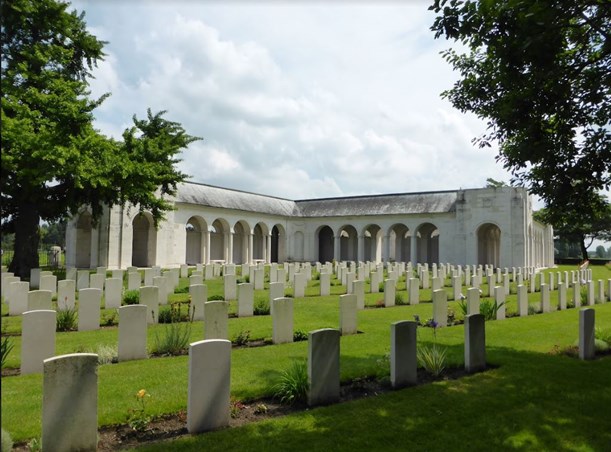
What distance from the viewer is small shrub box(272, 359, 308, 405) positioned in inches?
205

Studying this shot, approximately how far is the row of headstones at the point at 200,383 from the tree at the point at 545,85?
11.4 feet

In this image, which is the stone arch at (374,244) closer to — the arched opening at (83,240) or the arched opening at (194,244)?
the arched opening at (194,244)

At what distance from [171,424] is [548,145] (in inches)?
249

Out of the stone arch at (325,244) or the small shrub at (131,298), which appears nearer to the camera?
the small shrub at (131,298)

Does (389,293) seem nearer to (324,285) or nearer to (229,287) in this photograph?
(324,285)

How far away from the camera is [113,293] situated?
1170cm

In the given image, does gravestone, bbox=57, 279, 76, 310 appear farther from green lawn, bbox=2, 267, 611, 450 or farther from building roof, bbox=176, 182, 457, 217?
building roof, bbox=176, 182, 457, 217

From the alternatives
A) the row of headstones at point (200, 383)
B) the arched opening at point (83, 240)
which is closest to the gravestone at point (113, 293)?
the row of headstones at point (200, 383)

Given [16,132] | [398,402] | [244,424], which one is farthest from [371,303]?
[16,132]

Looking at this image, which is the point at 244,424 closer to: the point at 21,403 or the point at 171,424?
the point at 171,424

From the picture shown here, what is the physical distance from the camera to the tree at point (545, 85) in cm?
557

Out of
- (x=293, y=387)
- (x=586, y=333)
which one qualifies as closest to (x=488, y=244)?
(x=586, y=333)

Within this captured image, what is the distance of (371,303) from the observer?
1389 centimetres

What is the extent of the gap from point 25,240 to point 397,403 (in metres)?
17.0
